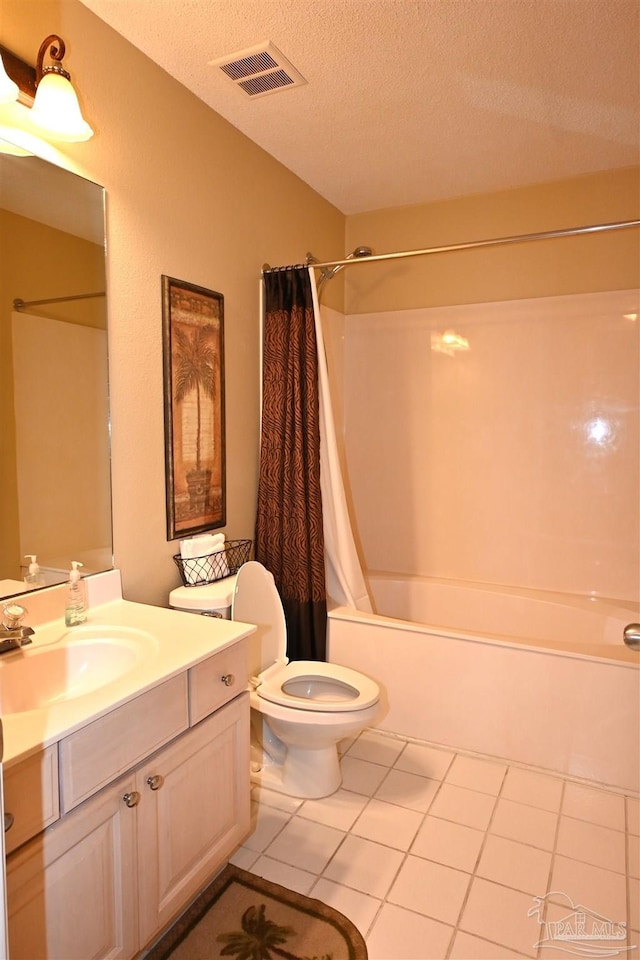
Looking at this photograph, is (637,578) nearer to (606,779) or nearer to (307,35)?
(606,779)

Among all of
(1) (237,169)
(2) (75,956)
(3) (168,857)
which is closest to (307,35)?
(1) (237,169)

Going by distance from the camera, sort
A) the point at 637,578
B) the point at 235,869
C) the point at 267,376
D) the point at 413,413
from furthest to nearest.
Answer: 1. the point at 413,413
2. the point at 637,578
3. the point at 267,376
4. the point at 235,869

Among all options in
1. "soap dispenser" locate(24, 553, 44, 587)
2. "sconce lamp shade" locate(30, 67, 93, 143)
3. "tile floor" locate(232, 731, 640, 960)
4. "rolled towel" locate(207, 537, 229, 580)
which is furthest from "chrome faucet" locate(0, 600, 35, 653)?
"sconce lamp shade" locate(30, 67, 93, 143)

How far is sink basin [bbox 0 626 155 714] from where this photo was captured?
4.87ft

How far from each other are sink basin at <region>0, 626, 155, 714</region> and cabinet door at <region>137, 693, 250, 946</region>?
267 mm

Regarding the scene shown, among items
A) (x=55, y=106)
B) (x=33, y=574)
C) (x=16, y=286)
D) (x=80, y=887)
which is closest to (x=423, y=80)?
(x=55, y=106)

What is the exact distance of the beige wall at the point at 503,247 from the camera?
Result: 2939 mm

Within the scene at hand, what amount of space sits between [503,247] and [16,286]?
242 centimetres

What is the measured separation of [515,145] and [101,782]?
9.23 feet

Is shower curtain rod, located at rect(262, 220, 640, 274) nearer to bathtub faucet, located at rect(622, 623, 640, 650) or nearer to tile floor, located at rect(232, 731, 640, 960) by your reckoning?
bathtub faucet, located at rect(622, 623, 640, 650)

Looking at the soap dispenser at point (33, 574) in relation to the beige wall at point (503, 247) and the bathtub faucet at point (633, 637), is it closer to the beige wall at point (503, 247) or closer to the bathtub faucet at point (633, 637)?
the bathtub faucet at point (633, 637)

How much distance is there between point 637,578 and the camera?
117 inches

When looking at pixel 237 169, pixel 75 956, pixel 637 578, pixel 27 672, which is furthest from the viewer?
pixel 637 578

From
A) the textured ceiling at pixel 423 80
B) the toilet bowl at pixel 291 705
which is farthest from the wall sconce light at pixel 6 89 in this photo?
the toilet bowl at pixel 291 705
